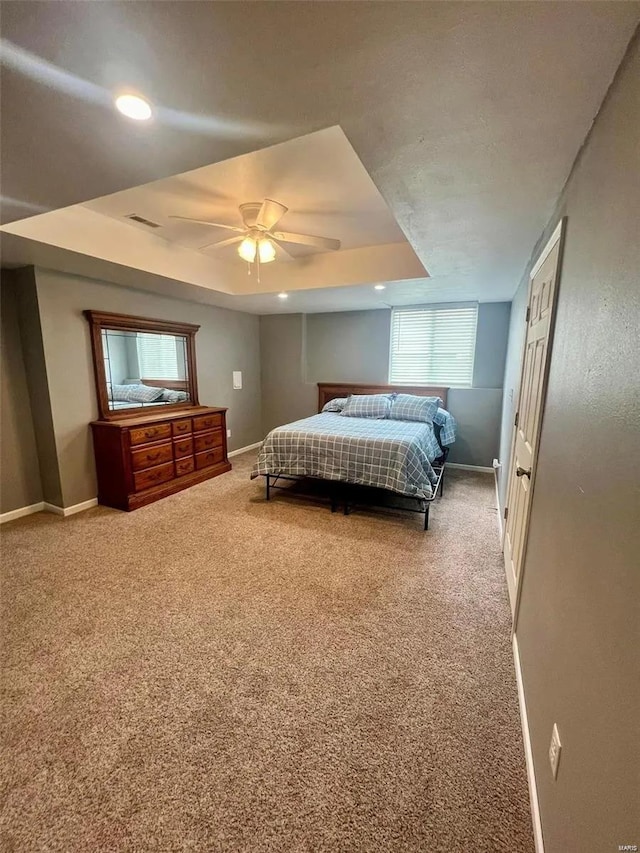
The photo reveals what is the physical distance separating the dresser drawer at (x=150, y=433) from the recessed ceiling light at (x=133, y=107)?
2800mm

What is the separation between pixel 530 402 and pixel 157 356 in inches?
152

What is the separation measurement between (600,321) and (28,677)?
2.71 meters

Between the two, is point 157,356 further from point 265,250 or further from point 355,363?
point 355,363

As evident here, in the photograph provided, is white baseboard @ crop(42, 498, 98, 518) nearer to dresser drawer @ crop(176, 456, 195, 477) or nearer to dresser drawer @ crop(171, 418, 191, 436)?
dresser drawer @ crop(176, 456, 195, 477)

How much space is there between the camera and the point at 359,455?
3.31m

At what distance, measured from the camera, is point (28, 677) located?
1.68 metres

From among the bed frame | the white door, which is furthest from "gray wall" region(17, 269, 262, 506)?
the white door

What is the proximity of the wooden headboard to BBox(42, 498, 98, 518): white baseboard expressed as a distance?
132 inches

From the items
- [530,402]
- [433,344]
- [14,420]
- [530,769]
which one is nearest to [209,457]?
[14,420]

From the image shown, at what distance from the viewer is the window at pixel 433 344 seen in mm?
4750

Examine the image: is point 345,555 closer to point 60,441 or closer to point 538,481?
point 538,481

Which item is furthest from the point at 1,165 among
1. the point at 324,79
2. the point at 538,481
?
the point at 538,481

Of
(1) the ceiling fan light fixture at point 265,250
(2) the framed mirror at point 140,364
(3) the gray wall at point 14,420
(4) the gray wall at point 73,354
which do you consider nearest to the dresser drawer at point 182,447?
(2) the framed mirror at point 140,364

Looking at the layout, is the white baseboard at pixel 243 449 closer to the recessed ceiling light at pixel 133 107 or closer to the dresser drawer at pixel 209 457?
the dresser drawer at pixel 209 457
